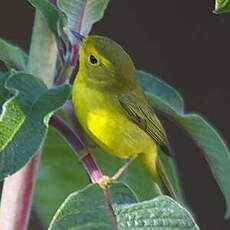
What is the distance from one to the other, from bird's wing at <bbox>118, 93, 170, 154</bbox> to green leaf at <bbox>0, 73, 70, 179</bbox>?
28 cm

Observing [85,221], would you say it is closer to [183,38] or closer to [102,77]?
[102,77]

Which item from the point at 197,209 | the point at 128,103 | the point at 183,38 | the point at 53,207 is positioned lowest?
the point at 197,209

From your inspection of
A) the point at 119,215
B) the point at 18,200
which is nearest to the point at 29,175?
the point at 18,200

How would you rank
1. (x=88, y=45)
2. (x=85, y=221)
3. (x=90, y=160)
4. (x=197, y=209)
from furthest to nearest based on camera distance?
(x=197, y=209) < (x=88, y=45) < (x=90, y=160) < (x=85, y=221)

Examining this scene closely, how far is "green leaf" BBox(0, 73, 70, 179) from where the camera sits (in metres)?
0.75

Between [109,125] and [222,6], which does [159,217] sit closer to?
[222,6]

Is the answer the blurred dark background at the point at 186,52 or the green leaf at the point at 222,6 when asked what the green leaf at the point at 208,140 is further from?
the blurred dark background at the point at 186,52

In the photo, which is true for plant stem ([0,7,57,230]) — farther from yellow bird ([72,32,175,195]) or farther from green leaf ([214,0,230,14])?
green leaf ([214,0,230,14])

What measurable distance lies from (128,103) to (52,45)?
0.81 ft

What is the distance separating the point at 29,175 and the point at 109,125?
0.75ft

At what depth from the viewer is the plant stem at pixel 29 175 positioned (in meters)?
0.83

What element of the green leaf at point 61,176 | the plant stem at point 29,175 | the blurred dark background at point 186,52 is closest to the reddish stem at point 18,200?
the plant stem at point 29,175

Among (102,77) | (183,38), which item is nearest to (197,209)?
(183,38)

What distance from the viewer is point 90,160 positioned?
842 millimetres
